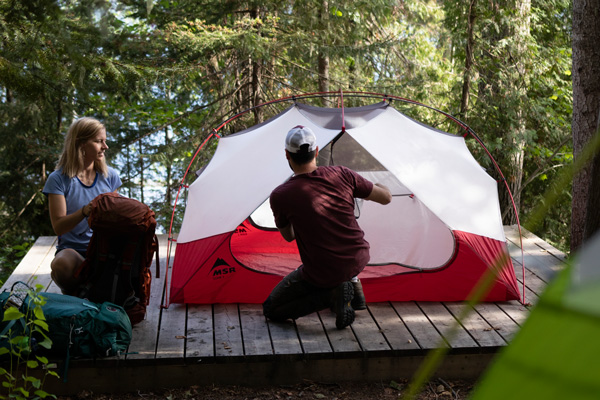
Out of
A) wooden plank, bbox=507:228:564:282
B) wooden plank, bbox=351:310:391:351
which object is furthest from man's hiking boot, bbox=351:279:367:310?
wooden plank, bbox=507:228:564:282

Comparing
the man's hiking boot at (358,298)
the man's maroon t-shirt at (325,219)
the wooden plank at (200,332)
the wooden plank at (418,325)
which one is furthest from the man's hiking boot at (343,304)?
the wooden plank at (200,332)

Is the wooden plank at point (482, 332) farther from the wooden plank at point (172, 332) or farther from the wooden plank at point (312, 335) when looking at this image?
the wooden plank at point (172, 332)

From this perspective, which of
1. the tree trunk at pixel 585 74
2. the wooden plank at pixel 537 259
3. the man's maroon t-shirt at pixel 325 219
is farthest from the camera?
the wooden plank at pixel 537 259

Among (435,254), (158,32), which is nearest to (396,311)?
(435,254)

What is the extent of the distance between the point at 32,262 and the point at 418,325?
3.23 m

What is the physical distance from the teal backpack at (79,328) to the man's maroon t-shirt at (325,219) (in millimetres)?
1059

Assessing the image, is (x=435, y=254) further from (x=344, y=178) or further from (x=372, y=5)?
(x=372, y=5)

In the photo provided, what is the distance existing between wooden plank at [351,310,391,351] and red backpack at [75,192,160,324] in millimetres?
1282

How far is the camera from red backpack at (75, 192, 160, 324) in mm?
3283

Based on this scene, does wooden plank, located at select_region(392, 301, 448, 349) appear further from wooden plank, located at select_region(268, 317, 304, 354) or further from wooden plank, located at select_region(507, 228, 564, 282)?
wooden plank, located at select_region(507, 228, 564, 282)

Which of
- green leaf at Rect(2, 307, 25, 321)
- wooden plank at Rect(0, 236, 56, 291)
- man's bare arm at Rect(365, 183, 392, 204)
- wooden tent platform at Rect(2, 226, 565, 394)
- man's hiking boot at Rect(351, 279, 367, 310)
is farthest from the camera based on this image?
wooden plank at Rect(0, 236, 56, 291)

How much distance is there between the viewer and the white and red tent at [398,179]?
3.82 m

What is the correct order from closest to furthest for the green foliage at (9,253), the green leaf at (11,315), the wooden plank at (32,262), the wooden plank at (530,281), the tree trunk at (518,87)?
the green leaf at (11,315)
the wooden plank at (530,281)
the wooden plank at (32,262)
the tree trunk at (518,87)
the green foliage at (9,253)

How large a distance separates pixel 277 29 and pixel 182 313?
16.3 ft
